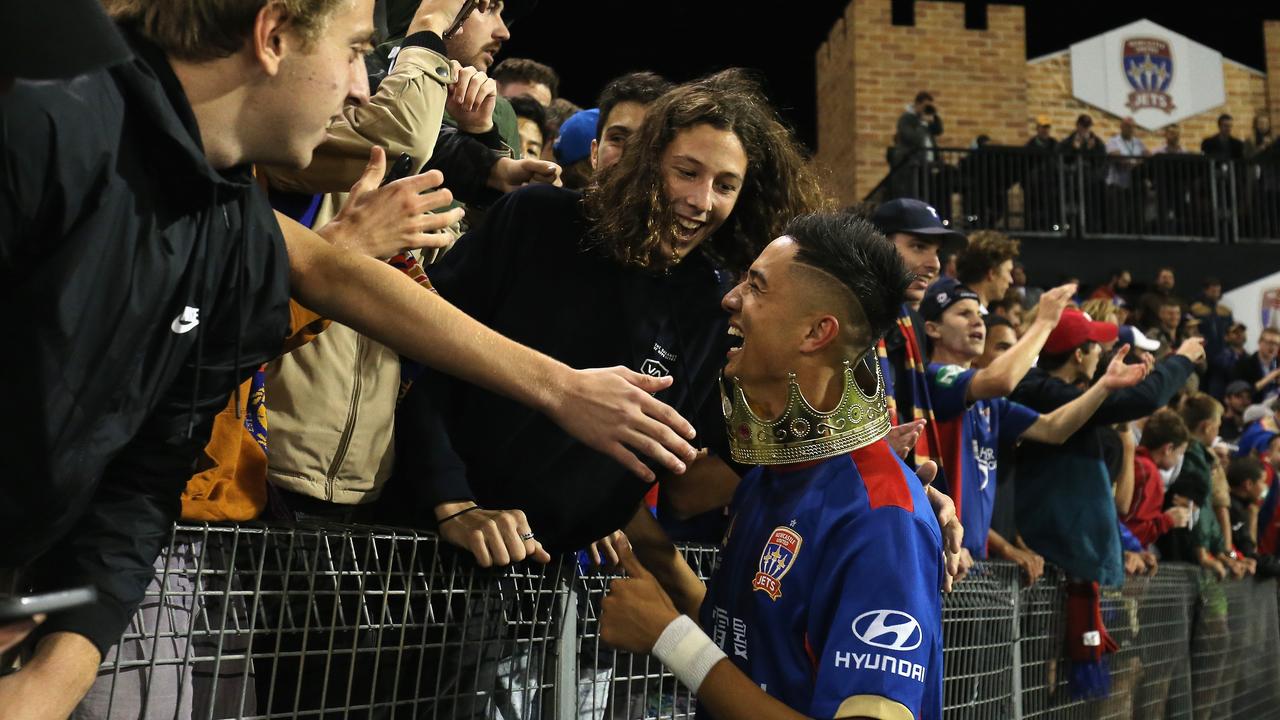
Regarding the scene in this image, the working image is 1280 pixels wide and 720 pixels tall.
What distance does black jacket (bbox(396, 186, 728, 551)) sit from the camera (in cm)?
221

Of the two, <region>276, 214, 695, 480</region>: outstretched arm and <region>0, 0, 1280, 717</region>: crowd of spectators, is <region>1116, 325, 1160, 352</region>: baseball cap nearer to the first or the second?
<region>0, 0, 1280, 717</region>: crowd of spectators

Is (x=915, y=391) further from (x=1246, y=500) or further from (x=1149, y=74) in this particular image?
(x=1149, y=74)

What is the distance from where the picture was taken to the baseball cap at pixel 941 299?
430 centimetres

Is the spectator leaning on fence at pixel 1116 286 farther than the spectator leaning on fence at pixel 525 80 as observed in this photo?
Yes

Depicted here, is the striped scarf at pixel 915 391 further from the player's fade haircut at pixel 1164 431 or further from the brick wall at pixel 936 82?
the brick wall at pixel 936 82

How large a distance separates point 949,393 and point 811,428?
2027 millimetres

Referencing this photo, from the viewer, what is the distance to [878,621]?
1782 millimetres

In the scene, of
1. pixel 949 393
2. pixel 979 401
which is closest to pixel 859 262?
pixel 949 393

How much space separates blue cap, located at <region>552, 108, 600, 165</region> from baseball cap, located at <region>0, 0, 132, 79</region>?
265 centimetres

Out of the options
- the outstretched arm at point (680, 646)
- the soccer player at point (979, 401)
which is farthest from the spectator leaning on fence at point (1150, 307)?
the outstretched arm at point (680, 646)

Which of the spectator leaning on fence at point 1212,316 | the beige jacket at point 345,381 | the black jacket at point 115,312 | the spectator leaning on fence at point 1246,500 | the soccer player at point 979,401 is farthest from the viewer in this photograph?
the spectator leaning on fence at point 1212,316

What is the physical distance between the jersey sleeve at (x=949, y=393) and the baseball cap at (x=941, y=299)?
0.38m

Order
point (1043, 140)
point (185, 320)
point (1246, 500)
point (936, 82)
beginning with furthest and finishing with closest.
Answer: point (936, 82) < point (1043, 140) < point (1246, 500) < point (185, 320)

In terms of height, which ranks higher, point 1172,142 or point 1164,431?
point 1172,142
